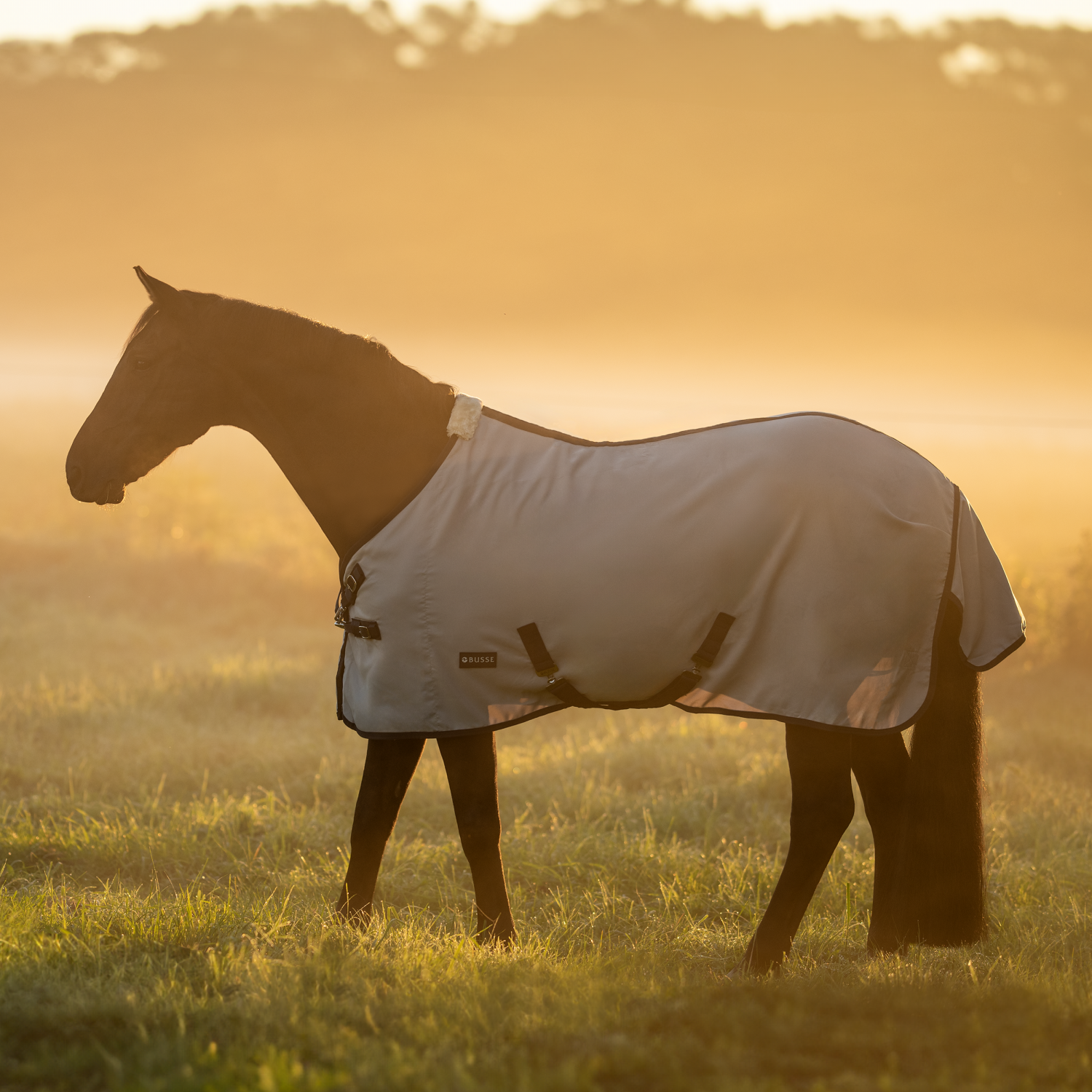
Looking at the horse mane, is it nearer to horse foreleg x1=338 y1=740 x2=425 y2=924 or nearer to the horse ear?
the horse ear

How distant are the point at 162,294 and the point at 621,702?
7.21ft

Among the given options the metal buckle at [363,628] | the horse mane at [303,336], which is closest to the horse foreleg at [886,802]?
the metal buckle at [363,628]

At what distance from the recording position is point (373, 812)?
142 inches

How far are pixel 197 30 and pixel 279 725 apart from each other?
129506 mm

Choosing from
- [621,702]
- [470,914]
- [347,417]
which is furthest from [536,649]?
[470,914]

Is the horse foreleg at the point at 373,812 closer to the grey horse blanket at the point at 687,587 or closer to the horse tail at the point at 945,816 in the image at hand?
the grey horse blanket at the point at 687,587

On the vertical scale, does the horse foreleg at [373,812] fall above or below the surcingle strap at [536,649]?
below

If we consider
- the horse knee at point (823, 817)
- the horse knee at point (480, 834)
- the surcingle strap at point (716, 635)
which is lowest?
the horse knee at point (480, 834)

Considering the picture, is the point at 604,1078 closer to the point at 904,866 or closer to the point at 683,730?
the point at 904,866

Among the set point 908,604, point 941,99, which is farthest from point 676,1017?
point 941,99

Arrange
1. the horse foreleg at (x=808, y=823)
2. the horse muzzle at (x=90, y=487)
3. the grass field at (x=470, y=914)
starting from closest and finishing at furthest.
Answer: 1. the grass field at (x=470, y=914)
2. the horse foreleg at (x=808, y=823)
3. the horse muzzle at (x=90, y=487)

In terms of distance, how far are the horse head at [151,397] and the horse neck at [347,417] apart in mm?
166

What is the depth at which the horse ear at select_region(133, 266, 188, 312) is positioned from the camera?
11.5ft

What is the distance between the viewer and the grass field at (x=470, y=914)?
2402mm
